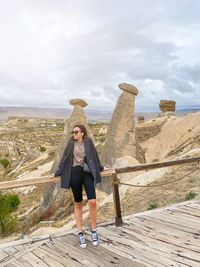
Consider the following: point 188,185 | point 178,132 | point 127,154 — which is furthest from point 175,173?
point 178,132

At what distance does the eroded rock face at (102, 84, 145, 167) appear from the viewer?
962cm

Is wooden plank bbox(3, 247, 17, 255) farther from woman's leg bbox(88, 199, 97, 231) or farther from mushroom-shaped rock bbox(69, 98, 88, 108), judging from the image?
mushroom-shaped rock bbox(69, 98, 88, 108)

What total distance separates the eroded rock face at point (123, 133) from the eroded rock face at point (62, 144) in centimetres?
123

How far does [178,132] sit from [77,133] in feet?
54.7

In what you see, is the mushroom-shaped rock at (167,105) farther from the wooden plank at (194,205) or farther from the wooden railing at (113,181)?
the wooden plank at (194,205)

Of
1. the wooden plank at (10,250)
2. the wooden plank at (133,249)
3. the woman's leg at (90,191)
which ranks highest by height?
the woman's leg at (90,191)

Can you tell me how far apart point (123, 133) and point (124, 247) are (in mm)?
7237

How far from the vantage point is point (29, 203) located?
12820 millimetres


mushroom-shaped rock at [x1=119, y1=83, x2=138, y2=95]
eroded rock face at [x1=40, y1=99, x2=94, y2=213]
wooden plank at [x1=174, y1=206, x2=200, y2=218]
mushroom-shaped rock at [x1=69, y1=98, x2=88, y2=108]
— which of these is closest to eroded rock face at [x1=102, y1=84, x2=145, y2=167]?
mushroom-shaped rock at [x1=119, y1=83, x2=138, y2=95]

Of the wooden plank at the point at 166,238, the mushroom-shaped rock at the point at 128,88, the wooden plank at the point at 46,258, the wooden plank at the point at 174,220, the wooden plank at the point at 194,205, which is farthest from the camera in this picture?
the mushroom-shaped rock at the point at 128,88

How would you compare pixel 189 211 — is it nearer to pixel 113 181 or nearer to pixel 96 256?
pixel 113 181

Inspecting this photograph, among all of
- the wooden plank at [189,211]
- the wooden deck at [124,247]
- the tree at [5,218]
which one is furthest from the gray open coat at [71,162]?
the tree at [5,218]

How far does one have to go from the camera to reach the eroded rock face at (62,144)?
880cm

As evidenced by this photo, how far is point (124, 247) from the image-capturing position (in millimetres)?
2750
